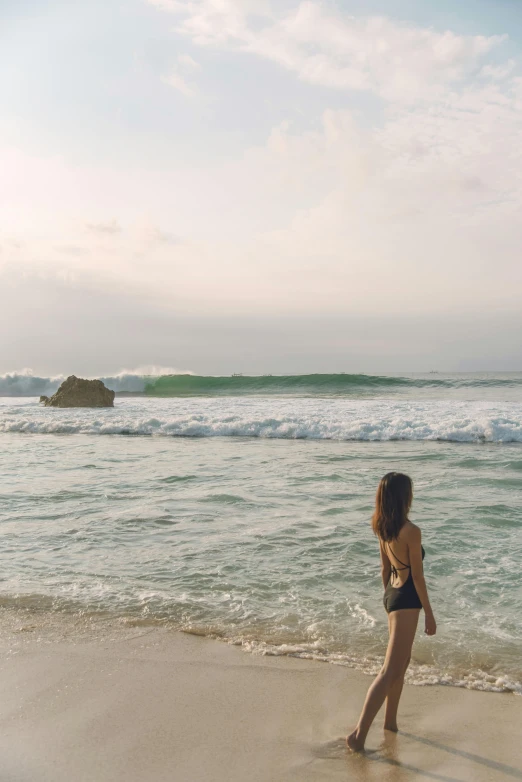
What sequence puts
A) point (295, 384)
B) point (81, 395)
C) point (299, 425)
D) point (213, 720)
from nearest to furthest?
point (213, 720), point (299, 425), point (81, 395), point (295, 384)

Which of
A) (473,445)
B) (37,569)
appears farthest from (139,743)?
(473,445)

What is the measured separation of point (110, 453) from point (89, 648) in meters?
9.43

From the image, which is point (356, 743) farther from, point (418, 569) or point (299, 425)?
point (299, 425)

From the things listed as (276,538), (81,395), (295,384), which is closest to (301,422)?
(276,538)

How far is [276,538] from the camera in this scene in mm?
6539

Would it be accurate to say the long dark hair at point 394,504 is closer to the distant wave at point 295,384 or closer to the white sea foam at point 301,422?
the white sea foam at point 301,422

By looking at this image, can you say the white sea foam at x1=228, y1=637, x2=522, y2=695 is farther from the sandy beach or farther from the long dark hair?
the long dark hair

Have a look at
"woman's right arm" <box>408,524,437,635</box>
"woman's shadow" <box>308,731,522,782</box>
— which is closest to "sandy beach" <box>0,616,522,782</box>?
"woman's shadow" <box>308,731,522,782</box>

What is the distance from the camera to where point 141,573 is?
552 cm

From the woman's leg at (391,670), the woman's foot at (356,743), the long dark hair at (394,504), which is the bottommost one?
the woman's foot at (356,743)

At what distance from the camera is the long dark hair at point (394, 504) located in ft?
9.62

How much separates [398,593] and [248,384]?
3865 cm

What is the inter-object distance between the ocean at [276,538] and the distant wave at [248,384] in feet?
73.1

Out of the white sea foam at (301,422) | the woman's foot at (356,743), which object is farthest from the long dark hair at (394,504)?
the white sea foam at (301,422)
